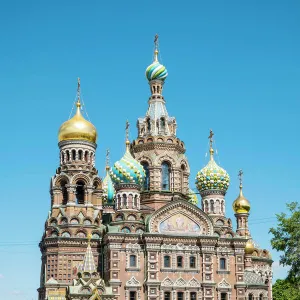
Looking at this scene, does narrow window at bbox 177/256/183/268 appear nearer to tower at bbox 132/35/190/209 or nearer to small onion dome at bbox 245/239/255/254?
tower at bbox 132/35/190/209

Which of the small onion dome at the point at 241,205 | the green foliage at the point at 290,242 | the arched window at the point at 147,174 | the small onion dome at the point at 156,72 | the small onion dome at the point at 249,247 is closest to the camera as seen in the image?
the green foliage at the point at 290,242

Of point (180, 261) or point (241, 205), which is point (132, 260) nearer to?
point (180, 261)

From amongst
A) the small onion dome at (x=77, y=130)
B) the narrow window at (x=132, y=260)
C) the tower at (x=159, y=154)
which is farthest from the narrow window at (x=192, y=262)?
the small onion dome at (x=77, y=130)

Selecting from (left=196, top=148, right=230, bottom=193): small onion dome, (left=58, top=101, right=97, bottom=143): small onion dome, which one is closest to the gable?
(left=196, top=148, right=230, bottom=193): small onion dome

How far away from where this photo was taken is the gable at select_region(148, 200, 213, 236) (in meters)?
39.6

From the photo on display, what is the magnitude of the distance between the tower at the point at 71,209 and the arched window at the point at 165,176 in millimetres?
4147

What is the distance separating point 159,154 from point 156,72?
6123 millimetres

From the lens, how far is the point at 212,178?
42719 mm

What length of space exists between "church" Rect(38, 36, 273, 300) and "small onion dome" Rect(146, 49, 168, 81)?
294cm

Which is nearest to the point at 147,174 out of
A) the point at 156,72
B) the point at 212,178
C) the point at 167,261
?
the point at 212,178

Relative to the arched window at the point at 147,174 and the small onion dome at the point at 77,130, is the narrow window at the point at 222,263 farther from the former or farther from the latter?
the small onion dome at the point at 77,130

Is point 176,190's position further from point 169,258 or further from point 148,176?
point 169,258

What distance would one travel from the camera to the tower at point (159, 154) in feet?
141

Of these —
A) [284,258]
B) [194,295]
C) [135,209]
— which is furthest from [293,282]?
[135,209]
